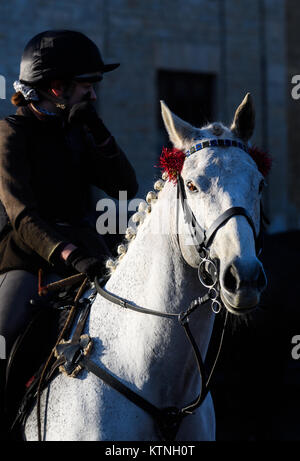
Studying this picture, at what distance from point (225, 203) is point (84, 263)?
0.82m

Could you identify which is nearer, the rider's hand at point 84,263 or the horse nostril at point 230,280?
the horse nostril at point 230,280

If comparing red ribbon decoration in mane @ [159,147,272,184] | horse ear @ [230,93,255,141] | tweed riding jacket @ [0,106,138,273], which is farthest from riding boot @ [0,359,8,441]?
horse ear @ [230,93,255,141]

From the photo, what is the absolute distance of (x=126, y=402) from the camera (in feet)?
10.8

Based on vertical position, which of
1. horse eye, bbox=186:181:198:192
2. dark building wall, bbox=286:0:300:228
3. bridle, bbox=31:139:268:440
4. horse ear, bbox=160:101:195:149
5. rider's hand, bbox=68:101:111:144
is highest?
dark building wall, bbox=286:0:300:228

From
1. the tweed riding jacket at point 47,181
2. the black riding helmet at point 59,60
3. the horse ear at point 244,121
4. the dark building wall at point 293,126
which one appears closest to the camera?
the horse ear at point 244,121

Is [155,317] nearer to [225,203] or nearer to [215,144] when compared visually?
[225,203]

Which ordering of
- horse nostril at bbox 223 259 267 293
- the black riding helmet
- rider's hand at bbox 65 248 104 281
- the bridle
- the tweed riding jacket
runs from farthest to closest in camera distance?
1. the black riding helmet
2. the tweed riding jacket
3. rider's hand at bbox 65 248 104 281
4. the bridle
5. horse nostril at bbox 223 259 267 293

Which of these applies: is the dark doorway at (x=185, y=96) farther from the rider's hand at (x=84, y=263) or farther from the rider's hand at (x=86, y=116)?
the rider's hand at (x=84, y=263)

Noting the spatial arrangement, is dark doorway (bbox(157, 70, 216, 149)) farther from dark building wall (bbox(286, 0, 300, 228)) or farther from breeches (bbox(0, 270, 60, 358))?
breeches (bbox(0, 270, 60, 358))

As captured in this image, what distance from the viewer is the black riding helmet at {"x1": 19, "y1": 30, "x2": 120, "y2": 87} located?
3.93 meters

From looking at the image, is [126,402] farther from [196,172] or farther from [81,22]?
[81,22]

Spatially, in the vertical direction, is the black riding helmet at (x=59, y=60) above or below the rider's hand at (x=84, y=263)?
A: above

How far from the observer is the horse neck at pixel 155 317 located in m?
3.30

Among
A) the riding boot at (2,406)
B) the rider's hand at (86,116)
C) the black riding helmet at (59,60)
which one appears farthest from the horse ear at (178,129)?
the riding boot at (2,406)
